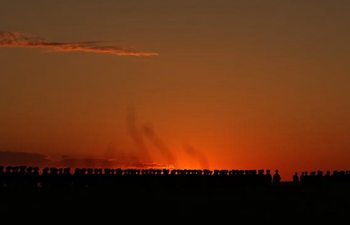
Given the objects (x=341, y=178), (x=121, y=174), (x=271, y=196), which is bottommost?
(x=271, y=196)

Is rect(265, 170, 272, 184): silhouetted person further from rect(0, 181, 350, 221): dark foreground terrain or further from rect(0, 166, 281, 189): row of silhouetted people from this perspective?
rect(0, 181, 350, 221): dark foreground terrain

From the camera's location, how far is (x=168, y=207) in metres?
39.7

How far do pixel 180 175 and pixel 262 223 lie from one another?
1084 inches

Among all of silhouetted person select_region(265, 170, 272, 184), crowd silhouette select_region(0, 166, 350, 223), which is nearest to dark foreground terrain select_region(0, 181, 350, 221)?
crowd silhouette select_region(0, 166, 350, 223)

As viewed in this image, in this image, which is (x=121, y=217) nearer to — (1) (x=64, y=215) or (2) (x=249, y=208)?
(1) (x=64, y=215)

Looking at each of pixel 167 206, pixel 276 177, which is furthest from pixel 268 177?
pixel 167 206

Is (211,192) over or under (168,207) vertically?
over

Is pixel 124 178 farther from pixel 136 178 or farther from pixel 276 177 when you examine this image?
pixel 276 177

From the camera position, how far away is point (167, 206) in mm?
40094

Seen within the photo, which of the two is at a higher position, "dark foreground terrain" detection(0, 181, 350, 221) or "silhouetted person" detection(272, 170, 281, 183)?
"silhouetted person" detection(272, 170, 281, 183)

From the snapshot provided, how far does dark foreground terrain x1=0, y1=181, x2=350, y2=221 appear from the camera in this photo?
115ft

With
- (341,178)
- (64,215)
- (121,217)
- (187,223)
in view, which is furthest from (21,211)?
(341,178)

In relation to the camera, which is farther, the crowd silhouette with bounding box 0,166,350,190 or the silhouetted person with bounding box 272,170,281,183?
the silhouetted person with bounding box 272,170,281,183

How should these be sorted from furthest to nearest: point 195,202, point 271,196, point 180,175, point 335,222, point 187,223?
point 180,175, point 271,196, point 195,202, point 335,222, point 187,223
